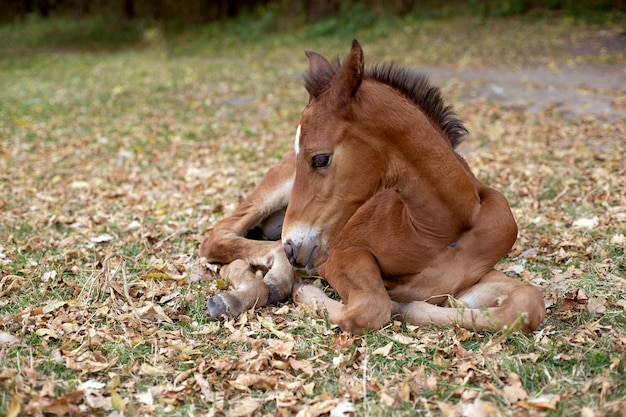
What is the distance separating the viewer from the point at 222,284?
4.60 metres

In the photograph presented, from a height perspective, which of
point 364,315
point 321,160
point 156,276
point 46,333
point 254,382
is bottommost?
point 156,276

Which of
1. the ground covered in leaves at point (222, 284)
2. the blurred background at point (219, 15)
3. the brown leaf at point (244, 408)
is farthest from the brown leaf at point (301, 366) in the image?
the blurred background at point (219, 15)

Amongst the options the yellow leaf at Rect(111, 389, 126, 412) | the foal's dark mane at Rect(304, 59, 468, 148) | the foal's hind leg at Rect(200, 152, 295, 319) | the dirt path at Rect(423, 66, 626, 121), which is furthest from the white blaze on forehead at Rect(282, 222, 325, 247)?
the dirt path at Rect(423, 66, 626, 121)

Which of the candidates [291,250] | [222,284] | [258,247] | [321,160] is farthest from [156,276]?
[321,160]

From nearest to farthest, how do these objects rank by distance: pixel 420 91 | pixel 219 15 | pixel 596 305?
pixel 596 305
pixel 420 91
pixel 219 15

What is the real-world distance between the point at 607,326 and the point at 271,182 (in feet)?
8.72

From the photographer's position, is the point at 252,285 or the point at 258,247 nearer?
the point at 252,285

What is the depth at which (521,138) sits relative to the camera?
29.9 feet

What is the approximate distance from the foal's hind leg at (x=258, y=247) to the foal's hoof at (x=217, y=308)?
6 cm

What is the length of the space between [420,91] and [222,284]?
1936 millimetres

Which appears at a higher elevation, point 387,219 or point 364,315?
point 387,219

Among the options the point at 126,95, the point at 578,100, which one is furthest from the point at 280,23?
the point at 578,100

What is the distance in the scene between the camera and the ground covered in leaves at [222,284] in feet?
10.2

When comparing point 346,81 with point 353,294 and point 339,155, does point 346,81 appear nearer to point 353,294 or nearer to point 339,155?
point 339,155
